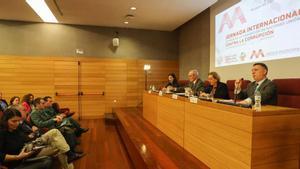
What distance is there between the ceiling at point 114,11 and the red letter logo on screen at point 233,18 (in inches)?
18.6

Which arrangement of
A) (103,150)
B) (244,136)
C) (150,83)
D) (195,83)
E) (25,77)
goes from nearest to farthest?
1. (244,136)
2. (195,83)
3. (103,150)
4. (25,77)
5. (150,83)

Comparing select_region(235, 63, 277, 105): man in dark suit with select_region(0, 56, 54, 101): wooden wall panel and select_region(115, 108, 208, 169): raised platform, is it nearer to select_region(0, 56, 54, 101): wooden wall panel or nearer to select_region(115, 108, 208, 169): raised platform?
select_region(115, 108, 208, 169): raised platform

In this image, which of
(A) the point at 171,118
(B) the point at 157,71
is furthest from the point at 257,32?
(B) the point at 157,71

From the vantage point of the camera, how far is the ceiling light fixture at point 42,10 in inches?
187

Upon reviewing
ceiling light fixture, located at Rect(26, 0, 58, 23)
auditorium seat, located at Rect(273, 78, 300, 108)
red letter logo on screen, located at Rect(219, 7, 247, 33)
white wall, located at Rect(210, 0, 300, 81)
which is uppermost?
ceiling light fixture, located at Rect(26, 0, 58, 23)

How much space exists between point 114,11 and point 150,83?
9.22 feet

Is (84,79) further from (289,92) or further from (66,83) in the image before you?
(289,92)

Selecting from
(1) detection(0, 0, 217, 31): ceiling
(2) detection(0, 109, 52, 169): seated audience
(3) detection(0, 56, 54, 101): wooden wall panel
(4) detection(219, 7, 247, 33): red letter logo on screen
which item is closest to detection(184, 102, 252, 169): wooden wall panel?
(2) detection(0, 109, 52, 169): seated audience

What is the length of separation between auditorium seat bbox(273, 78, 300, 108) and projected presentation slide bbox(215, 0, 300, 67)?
1.22ft

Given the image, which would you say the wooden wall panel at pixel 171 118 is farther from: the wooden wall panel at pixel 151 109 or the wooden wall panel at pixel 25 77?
the wooden wall panel at pixel 25 77

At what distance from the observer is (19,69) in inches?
246

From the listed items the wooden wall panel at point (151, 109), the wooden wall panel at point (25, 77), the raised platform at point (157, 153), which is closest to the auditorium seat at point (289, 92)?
the raised platform at point (157, 153)

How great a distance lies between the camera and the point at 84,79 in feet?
21.8

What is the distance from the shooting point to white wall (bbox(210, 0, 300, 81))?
2969 millimetres
